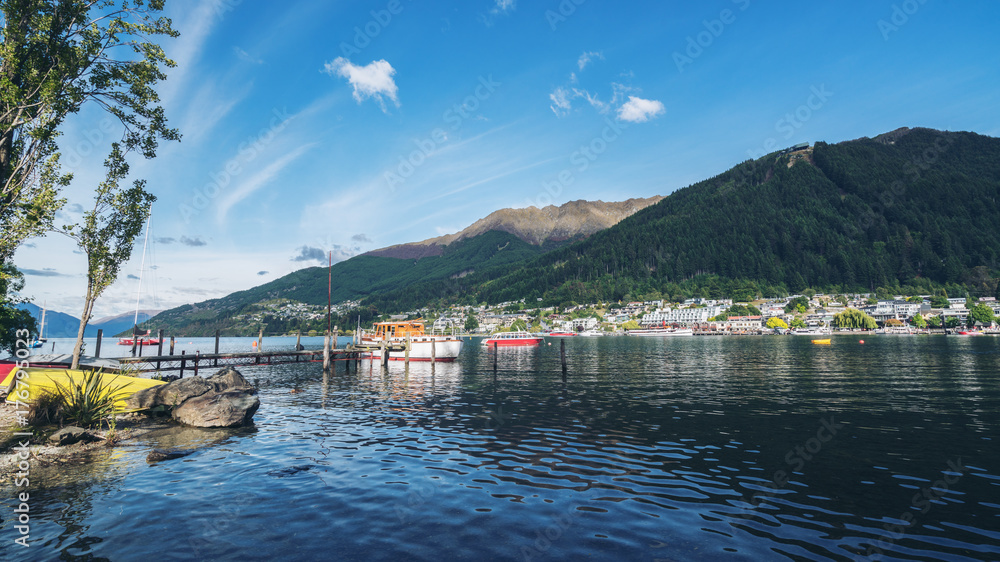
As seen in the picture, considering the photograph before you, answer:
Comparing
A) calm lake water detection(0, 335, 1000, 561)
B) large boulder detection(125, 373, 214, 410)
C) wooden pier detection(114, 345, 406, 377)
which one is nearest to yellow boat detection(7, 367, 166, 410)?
large boulder detection(125, 373, 214, 410)

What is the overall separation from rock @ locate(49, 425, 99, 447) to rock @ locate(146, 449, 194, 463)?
3.04 metres

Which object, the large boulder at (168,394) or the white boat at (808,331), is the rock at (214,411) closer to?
the large boulder at (168,394)

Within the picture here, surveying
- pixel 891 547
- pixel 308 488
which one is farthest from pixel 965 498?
pixel 308 488

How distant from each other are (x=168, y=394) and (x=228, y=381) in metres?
4.12

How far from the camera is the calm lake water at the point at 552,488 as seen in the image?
8.52 metres

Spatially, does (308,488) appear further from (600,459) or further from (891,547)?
(891,547)

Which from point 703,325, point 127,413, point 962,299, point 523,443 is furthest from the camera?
point 703,325

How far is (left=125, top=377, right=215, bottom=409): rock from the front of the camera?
21391 mm

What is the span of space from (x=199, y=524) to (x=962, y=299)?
250 metres

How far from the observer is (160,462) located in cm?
1416

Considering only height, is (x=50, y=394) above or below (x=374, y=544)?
above

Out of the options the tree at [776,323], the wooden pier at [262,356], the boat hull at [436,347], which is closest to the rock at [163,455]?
the wooden pier at [262,356]

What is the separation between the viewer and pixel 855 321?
160 meters

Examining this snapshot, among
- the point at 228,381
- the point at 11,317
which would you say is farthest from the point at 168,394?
the point at 11,317
